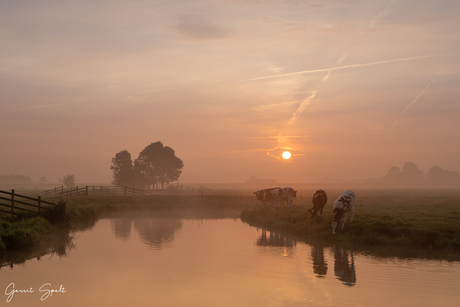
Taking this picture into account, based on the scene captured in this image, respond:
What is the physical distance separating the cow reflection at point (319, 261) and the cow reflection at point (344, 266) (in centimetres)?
52

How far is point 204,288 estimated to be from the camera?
1398 cm

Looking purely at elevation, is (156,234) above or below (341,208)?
below

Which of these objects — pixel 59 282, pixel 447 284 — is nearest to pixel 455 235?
pixel 447 284

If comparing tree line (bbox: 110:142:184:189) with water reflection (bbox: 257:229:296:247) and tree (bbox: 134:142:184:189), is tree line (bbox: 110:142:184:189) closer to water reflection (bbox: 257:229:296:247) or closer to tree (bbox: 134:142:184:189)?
tree (bbox: 134:142:184:189)

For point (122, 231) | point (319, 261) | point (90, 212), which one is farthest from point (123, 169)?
point (319, 261)

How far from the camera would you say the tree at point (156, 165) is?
362 ft

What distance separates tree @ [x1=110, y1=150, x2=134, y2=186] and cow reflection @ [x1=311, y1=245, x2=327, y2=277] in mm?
92791

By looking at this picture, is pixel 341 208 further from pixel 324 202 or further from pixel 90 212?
pixel 90 212

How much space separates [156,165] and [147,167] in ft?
8.41

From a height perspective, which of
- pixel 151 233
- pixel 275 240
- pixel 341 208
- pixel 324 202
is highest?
pixel 324 202

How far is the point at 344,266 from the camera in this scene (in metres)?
17.7

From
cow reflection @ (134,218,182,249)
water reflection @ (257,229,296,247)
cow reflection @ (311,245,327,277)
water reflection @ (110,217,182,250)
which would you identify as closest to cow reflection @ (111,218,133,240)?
water reflection @ (110,217,182,250)

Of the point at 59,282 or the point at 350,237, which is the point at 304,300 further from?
the point at 350,237

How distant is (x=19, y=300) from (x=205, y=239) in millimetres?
15092
